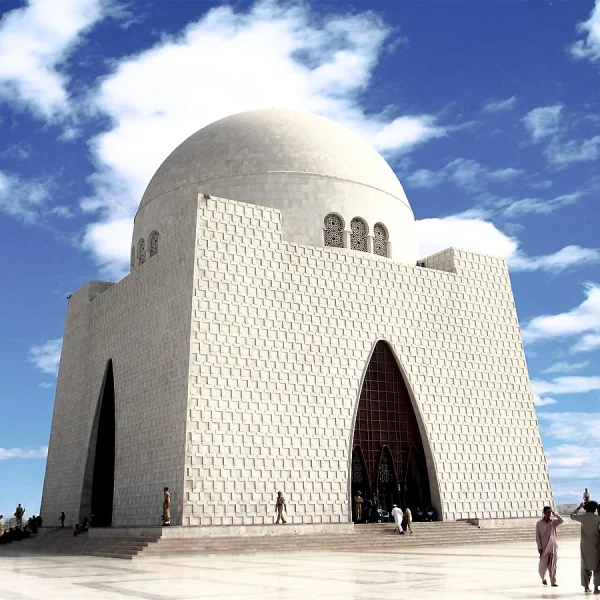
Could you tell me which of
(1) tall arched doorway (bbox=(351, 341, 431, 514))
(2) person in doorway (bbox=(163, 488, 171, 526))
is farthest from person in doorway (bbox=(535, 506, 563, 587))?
(1) tall arched doorway (bbox=(351, 341, 431, 514))

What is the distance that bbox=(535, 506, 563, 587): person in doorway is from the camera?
6.57 m

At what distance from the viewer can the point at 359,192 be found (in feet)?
61.1

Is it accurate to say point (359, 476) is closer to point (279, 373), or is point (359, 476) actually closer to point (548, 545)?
point (279, 373)

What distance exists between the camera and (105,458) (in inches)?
720

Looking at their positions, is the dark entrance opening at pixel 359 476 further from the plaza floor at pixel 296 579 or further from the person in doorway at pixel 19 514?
the person in doorway at pixel 19 514

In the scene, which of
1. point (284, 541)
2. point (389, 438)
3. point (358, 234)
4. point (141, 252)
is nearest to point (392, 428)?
point (389, 438)

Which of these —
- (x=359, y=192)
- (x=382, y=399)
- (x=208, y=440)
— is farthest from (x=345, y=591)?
(x=359, y=192)

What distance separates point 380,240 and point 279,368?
17.3 feet

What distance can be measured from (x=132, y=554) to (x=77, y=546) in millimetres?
3368

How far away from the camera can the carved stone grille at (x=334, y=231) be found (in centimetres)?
1798

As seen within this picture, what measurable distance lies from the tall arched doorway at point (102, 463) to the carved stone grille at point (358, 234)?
273 inches

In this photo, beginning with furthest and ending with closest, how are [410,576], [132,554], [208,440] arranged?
1. [208,440]
2. [132,554]
3. [410,576]

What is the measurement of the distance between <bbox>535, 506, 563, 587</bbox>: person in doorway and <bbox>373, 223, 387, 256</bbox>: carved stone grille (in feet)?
39.1

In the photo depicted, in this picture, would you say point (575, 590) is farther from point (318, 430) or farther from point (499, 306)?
point (499, 306)
